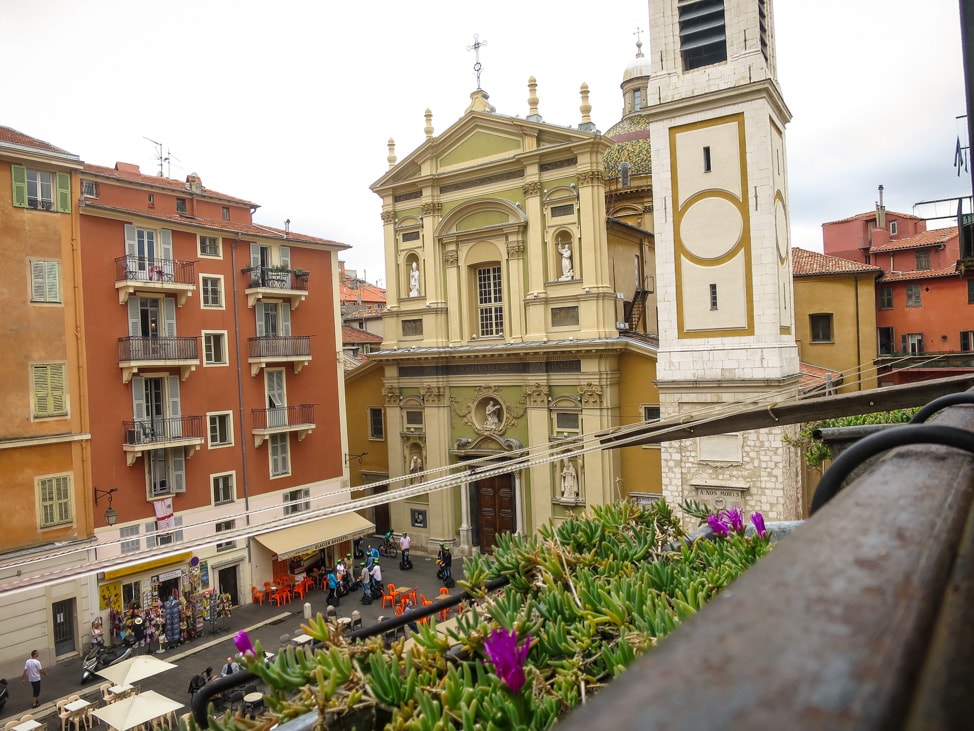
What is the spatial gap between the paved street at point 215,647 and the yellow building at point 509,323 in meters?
2.95

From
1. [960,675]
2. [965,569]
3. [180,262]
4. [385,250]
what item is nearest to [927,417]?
[965,569]

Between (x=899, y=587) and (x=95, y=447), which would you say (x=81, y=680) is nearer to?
(x=95, y=447)

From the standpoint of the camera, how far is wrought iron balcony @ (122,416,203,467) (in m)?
19.8

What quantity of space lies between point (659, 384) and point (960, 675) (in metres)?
20.5

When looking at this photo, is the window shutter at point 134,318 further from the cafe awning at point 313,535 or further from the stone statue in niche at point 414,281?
the stone statue in niche at point 414,281

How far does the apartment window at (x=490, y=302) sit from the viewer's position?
85.0 ft

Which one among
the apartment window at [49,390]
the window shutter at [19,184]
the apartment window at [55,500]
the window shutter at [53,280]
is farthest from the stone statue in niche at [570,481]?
the window shutter at [19,184]

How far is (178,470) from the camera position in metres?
21.0

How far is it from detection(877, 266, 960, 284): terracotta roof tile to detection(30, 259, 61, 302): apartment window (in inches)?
1200

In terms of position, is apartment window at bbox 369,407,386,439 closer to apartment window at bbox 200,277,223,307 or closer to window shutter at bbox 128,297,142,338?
apartment window at bbox 200,277,223,307

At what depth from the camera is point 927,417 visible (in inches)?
67.5

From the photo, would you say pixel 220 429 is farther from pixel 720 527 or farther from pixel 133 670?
pixel 720 527

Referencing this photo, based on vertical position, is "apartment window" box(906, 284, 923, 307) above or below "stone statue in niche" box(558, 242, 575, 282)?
below

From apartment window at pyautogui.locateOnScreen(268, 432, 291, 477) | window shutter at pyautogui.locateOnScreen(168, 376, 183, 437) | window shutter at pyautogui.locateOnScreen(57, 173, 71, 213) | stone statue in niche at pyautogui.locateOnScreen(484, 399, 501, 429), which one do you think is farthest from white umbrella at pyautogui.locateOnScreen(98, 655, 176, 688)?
stone statue in niche at pyautogui.locateOnScreen(484, 399, 501, 429)
